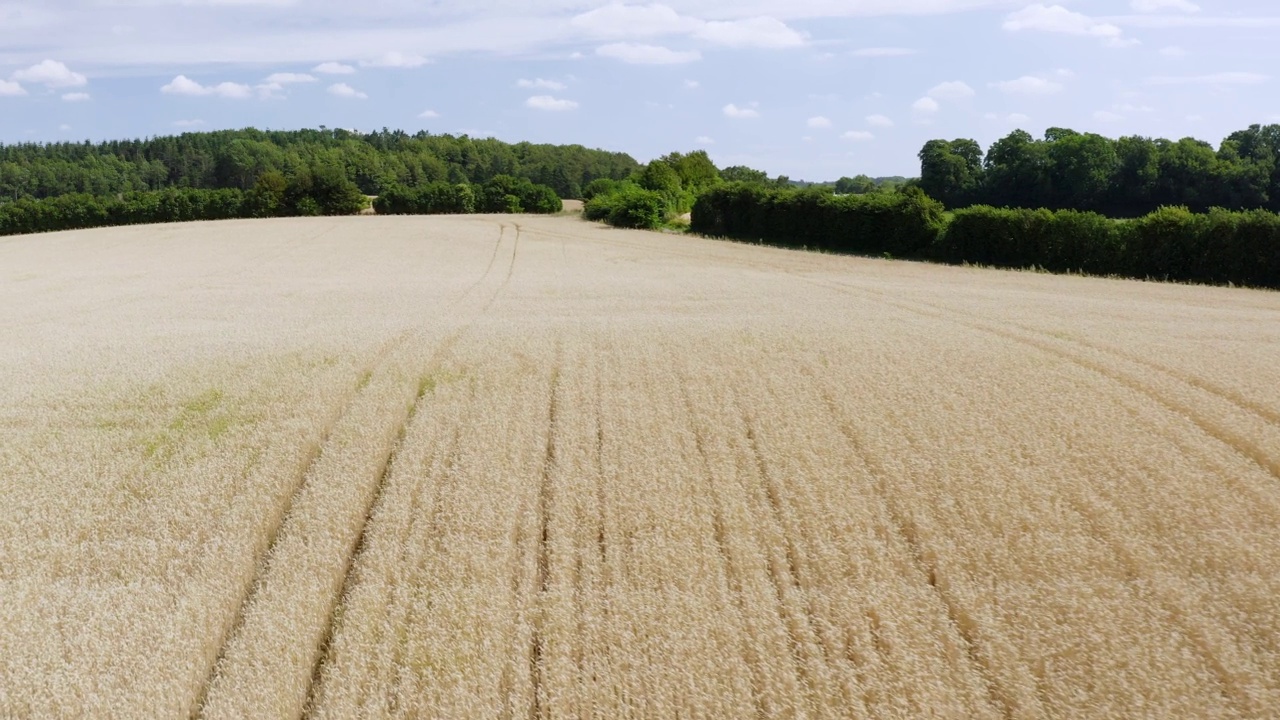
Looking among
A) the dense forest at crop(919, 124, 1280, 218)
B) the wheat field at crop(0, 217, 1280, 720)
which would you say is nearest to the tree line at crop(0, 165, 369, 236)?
the dense forest at crop(919, 124, 1280, 218)

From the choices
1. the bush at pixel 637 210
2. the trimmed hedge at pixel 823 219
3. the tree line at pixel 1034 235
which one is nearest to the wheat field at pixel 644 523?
the tree line at pixel 1034 235

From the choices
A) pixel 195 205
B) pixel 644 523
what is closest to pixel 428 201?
pixel 195 205

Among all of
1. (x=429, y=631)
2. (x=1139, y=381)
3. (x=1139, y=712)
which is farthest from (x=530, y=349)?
(x=1139, y=712)

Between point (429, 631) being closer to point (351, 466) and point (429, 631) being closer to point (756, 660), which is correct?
point (756, 660)

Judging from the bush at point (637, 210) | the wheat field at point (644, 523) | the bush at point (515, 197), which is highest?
the bush at point (515, 197)

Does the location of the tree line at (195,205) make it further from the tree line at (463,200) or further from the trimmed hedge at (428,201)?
the tree line at (463,200)

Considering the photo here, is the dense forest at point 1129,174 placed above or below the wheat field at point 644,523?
above
